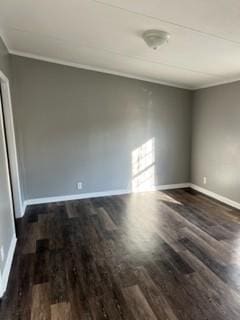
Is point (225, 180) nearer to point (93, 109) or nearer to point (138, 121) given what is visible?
point (138, 121)

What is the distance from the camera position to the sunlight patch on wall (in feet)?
16.1

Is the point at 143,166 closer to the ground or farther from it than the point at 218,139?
closer to the ground

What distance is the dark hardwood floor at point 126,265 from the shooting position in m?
1.90

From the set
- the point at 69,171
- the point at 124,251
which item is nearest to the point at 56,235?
the point at 124,251

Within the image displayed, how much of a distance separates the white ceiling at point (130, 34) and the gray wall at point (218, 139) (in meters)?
0.38

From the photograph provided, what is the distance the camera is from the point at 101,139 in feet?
15.1

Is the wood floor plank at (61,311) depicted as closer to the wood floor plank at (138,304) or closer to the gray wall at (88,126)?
the wood floor plank at (138,304)

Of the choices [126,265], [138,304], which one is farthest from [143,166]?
[138,304]

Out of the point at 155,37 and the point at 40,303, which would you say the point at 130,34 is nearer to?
the point at 155,37

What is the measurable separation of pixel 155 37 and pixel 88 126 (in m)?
2.39

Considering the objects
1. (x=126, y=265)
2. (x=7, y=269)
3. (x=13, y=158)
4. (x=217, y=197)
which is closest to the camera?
(x=7, y=269)

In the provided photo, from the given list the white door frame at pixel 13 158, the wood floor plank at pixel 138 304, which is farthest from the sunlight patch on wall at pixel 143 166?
the wood floor plank at pixel 138 304

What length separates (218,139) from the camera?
439cm

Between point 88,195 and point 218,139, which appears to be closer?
point 218,139
